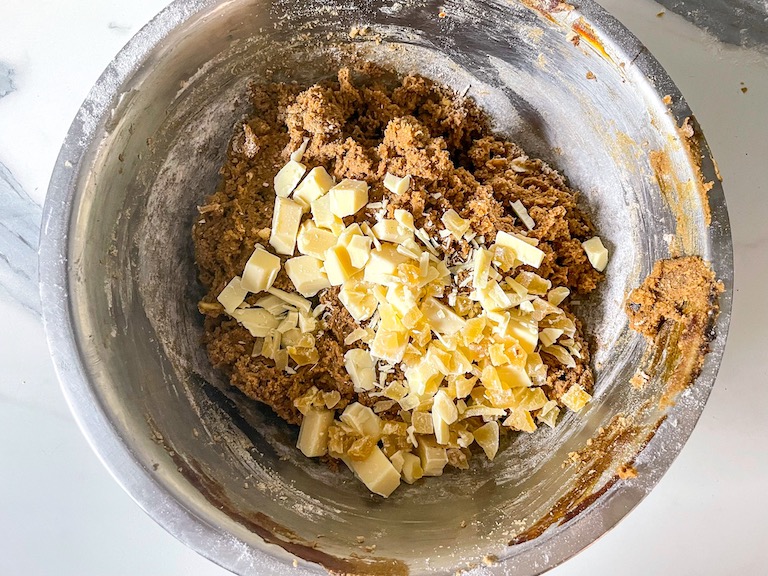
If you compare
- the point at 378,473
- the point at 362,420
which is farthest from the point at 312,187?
the point at 378,473

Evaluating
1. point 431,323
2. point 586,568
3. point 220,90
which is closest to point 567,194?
point 431,323

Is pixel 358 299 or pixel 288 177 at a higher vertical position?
pixel 288 177

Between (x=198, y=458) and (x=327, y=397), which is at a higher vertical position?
(x=327, y=397)

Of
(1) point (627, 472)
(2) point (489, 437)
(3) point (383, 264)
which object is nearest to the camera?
(1) point (627, 472)

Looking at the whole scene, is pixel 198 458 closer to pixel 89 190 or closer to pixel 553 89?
pixel 89 190

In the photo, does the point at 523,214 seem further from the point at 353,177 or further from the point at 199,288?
the point at 199,288

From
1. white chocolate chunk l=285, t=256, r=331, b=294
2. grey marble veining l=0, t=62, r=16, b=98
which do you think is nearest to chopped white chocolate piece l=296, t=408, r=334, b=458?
white chocolate chunk l=285, t=256, r=331, b=294
